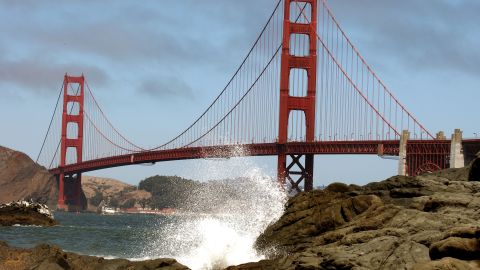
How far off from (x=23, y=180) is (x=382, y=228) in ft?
457

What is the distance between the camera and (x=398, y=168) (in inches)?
2645

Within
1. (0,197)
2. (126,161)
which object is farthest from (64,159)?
(126,161)

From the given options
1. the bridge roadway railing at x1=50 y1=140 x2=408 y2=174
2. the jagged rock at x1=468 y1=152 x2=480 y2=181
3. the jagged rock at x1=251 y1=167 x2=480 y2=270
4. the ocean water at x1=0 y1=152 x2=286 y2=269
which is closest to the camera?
the jagged rock at x1=251 y1=167 x2=480 y2=270

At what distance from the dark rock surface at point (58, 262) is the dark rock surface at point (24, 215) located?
46.9 m

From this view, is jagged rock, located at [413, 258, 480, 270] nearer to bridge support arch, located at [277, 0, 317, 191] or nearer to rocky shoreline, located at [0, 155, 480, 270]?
rocky shoreline, located at [0, 155, 480, 270]

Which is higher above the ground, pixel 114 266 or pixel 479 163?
pixel 479 163

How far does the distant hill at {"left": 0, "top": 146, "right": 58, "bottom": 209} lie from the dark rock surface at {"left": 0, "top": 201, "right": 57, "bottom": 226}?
65.4 metres

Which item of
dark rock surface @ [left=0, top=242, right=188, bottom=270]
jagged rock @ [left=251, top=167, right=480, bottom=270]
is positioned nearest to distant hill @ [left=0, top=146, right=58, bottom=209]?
dark rock surface @ [left=0, top=242, right=188, bottom=270]

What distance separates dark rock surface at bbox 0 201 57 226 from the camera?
76250mm

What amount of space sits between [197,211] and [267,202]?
42.9 feet

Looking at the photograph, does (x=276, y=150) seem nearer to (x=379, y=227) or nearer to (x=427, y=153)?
(x=427, y=153)

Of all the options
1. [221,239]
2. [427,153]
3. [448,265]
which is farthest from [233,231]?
[427,153]

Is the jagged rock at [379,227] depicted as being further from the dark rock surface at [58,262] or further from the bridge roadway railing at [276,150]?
the bridge roadway railing at [276,150]

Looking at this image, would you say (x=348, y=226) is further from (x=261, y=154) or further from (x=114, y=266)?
(x=261, y=154)
